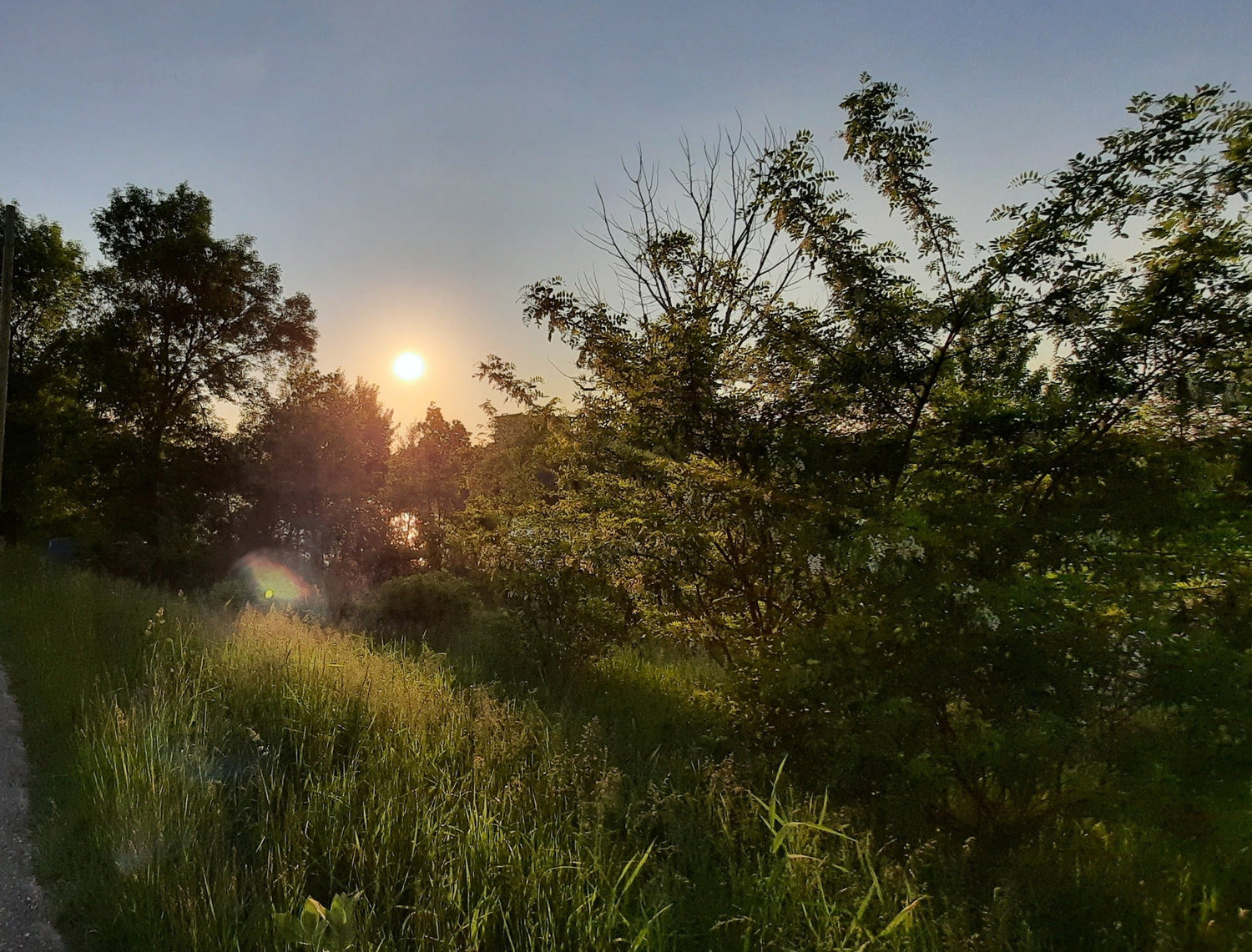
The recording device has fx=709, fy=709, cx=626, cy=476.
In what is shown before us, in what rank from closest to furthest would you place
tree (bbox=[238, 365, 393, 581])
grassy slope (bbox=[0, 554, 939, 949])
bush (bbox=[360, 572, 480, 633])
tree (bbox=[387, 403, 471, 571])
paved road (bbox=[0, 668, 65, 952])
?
A: grassy slope (bbox=[0, 554, 939, 949])
paved road (bbox=[0, 668, 65, 952])
bush (bbox=[360, 572, 480, 633])
tree (bbox=[238, 365, 393, 581])
tree (bbox=[387, 403, 471, 571])

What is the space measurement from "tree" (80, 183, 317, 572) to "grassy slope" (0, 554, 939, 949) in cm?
1524

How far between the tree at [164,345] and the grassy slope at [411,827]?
15241 millimetres

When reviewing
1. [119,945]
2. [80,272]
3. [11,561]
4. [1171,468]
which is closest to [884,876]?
[1171,468]

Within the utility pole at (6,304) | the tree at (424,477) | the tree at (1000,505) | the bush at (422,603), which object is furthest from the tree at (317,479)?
the tree at (1000,505)

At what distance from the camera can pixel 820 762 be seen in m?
4.52

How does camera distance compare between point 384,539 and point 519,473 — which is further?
point 384,539

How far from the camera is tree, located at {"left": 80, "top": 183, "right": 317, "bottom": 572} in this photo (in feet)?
63.5

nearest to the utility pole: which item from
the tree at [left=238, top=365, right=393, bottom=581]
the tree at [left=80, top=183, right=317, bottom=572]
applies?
the tree at [left=80, top=183, right=317, bottom=572]

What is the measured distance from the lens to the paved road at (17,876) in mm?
3471

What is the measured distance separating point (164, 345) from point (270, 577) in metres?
8.45

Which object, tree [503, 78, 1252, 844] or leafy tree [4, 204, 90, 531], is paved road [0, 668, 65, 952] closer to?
tree [503, 78, 1252, 844]

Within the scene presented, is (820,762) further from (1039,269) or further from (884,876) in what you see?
(1039,269)

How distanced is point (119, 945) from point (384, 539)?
28.6 m

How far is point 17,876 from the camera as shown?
13.2ft
